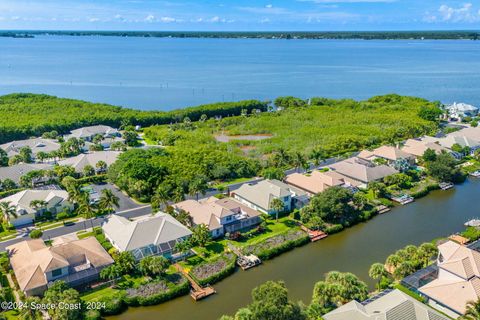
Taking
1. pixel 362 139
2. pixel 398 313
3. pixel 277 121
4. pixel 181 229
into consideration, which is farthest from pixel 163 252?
pixel 277 121

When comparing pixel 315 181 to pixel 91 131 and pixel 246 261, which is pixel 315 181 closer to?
pixel 246 261

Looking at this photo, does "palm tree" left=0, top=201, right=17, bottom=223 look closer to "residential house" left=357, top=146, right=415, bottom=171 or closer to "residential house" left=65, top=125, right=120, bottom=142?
"residential house" left=65, top=125, right=120, bottom=142

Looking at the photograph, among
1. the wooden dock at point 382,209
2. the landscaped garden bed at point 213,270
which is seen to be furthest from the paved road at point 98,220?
the wooden dock at point 382,209

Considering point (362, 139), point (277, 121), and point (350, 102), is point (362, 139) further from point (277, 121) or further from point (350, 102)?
point (350, 102)

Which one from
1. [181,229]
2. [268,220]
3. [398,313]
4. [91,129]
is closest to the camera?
[398,313]

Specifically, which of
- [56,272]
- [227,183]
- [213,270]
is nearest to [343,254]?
[213,270]

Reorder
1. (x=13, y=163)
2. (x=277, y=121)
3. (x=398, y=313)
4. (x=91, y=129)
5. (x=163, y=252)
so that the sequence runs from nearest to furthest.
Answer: (x=398, y=313) → (x=163, y=252) → (x=13, y=163) → (x=91, y=129) → (x=277, y=121)

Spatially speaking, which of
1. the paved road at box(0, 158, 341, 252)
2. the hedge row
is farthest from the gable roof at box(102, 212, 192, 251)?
the hedge row
